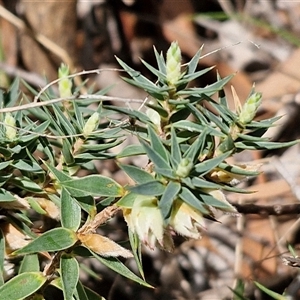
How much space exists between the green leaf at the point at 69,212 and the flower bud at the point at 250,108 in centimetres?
22

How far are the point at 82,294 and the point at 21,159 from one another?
18 centimetres

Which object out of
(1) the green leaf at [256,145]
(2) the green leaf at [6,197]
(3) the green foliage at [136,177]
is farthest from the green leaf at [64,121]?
(1) the green leaf at [256,145]

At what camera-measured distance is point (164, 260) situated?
1271 millimetres

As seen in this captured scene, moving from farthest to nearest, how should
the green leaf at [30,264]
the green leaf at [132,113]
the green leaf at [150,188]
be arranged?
1. the green leaf at [30,264]
2. the green leaf at [132,113]
3. the green leaf at [150,188]

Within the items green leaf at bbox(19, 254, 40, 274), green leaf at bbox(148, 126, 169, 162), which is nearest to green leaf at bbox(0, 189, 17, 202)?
green leaf at bbox(19, 254, 40, 274)

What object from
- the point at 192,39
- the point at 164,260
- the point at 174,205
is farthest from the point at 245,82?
the point at 174,205

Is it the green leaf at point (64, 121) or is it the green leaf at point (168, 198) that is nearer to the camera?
the green leaf at point (168, 198)

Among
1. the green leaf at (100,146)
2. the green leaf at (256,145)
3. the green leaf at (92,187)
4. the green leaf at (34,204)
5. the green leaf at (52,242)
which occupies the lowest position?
the green leaf at (34,204)

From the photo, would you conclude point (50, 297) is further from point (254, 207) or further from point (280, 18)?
point (280, 18)

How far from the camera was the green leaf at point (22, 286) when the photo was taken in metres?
0.67

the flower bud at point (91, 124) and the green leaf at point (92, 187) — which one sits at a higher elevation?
the flower bud at point (91, 124)

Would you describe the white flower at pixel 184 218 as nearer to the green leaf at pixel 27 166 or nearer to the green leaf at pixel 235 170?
the green leaf at pixel 235 170

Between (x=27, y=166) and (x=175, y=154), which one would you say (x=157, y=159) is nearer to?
(x=175, y=154)

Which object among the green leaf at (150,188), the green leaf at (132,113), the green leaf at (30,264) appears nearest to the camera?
the green leaf at (150,188)
